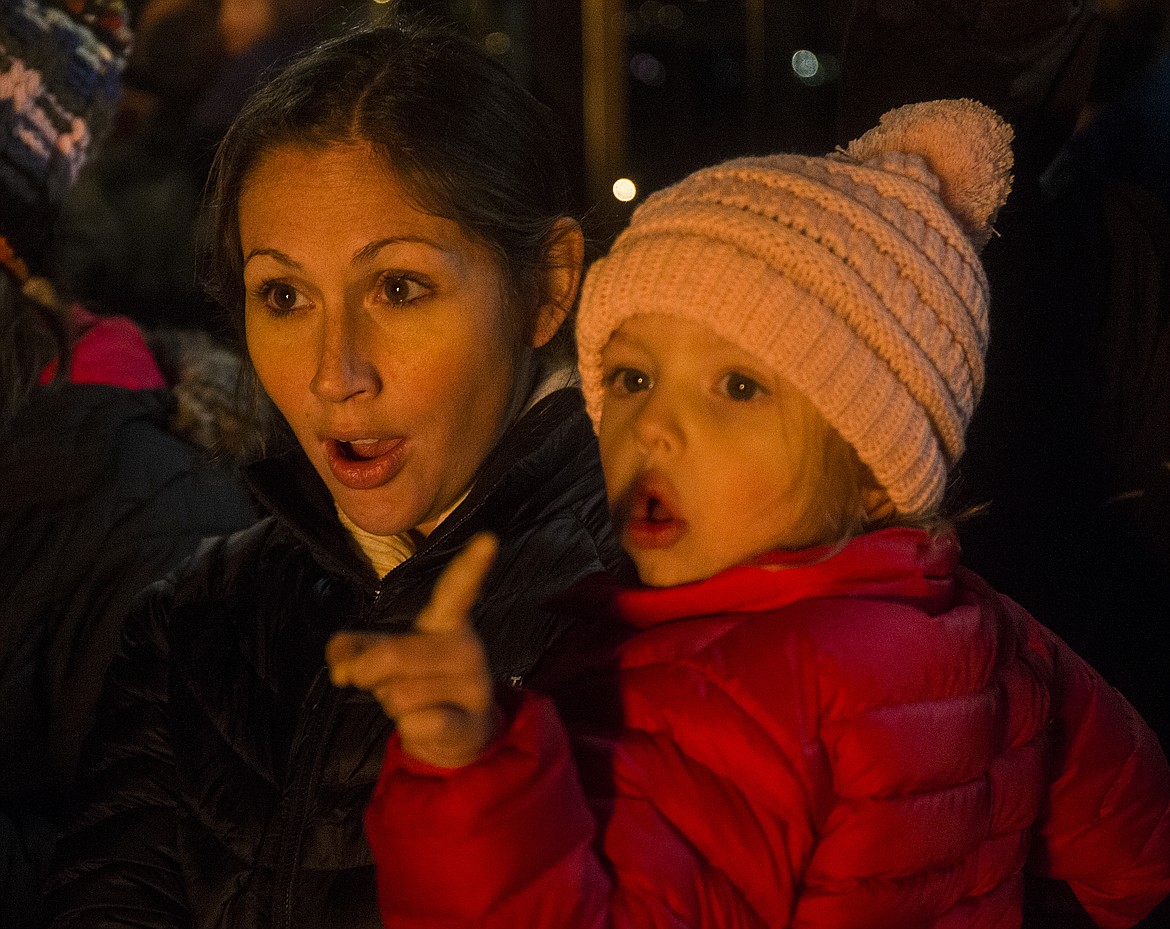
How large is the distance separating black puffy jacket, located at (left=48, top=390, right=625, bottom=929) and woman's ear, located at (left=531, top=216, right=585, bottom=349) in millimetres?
135

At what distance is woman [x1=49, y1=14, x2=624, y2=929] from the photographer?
1789mm

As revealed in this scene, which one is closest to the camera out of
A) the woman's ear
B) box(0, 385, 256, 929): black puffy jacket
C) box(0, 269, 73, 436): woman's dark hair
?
the woman's ear

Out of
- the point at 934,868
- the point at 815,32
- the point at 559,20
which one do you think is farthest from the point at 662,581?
the point at 559,20

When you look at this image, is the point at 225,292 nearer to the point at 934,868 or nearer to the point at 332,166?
the point at 332,166

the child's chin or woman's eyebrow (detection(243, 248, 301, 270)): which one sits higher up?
woman's eyebrow (detection(243, 248, 301, 270))

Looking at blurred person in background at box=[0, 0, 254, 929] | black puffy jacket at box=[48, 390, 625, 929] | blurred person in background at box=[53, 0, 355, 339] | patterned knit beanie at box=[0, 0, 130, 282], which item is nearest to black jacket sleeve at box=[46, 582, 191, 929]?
black puffy jacket at box=[48, 390, 625, 929]

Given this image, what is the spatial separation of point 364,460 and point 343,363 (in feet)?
0.53

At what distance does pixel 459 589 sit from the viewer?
44.9 inches

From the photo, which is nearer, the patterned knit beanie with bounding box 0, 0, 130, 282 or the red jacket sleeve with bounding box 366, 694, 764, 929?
the red jacket sleeve with bounding box 366, 694, 764, 929

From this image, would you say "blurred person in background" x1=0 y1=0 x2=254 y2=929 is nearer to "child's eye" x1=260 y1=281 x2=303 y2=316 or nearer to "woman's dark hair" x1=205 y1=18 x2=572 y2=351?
"child's eye" x1=260 y1=281 x2=303 y2=316

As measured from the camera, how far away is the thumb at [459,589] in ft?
3.74

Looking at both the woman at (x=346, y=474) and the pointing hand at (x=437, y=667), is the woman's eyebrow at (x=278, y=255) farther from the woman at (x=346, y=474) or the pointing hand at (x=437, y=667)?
the pointing hand at (x=437, y=667)

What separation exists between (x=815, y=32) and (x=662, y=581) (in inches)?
108

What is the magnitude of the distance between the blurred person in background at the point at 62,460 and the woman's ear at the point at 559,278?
0.80 meters
